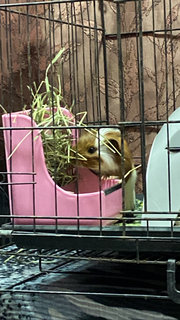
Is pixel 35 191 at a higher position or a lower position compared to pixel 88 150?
lower

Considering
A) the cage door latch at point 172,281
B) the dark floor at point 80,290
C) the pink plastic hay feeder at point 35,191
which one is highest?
the pink plastic hay feeder at point 35,191

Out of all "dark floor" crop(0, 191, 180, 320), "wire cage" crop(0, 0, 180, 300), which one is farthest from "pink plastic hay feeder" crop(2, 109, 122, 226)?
"dark floor" crop(0, 191, 180, 320)

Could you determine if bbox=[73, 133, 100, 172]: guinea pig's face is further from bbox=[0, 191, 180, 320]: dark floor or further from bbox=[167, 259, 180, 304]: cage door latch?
bbox=[167, 259, 180, 304]: cage door latch

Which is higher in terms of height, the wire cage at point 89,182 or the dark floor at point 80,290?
the wire cage at point 89,182

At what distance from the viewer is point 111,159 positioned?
169cm

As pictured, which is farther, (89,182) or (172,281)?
(89,182)

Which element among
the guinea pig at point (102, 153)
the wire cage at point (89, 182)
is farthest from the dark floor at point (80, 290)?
the guinea pig at point (102, 153)

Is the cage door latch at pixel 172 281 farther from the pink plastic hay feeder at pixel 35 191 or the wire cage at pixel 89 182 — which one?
the pink plastic hay feeder at pixel 35 191

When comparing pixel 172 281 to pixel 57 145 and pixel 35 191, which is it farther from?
pixel 57 145

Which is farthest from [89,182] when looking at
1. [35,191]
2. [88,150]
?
[35,191]

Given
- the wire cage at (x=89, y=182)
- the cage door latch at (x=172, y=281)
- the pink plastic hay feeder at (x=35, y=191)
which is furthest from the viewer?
the pink plastic hay feeder at (x=35, y=191)

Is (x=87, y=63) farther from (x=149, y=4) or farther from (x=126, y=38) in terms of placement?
(x=149, y=4)

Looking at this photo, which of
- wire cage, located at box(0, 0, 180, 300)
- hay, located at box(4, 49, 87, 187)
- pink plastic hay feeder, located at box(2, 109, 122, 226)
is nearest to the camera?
wire cage, located at box(0, 0, 180, 300)

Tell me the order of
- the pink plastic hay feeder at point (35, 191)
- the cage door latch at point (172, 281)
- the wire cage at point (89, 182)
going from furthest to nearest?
the pink plastic hay feeder at point (35, 191) < the wire cage at point (89, 182) < the cage door latch at point (172, 281)
